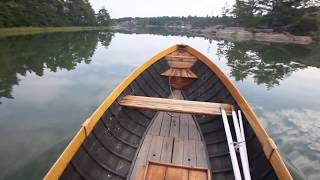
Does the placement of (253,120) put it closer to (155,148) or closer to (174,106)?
(174,106)

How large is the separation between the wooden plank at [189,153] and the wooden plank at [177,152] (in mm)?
65

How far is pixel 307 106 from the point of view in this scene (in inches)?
369

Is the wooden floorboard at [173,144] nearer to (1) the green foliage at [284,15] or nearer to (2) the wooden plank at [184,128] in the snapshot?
(2) the wooden plank at [184,128]

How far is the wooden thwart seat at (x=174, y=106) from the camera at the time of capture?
492 centimetres

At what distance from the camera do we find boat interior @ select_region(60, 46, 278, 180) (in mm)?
3389

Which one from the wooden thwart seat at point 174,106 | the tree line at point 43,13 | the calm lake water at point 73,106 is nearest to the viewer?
the wooden thwart seat at point 174,106

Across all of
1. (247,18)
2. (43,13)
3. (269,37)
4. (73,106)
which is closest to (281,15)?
(269,37)

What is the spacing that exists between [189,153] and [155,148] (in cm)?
70

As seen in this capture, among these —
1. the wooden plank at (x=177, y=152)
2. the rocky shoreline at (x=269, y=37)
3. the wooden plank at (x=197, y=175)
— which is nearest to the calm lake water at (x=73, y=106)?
the wooden plank at (x=177, y=152)

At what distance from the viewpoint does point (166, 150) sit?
4.76m

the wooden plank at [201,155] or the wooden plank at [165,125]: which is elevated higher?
the wooden plank at [165,125]

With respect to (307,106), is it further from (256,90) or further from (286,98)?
(256,90)

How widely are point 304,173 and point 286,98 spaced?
6.26 meters

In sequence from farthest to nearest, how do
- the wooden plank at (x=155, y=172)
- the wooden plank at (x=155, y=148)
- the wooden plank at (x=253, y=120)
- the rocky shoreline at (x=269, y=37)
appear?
the rocky shoreline at (x=269, y=37), the wooden plank at (x=155, y=148), the wooden plank at (x=155, y=172), the wooden plank at (x=253, y=120)
